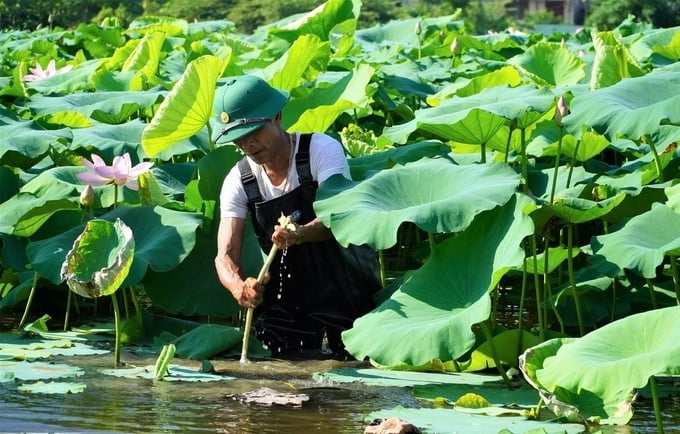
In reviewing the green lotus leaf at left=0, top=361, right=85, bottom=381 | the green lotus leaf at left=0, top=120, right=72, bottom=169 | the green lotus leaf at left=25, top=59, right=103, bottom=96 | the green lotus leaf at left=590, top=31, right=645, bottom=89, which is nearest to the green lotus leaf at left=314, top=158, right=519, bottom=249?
the green lotus leaf at left=0, top=361, right=85, bottom=381

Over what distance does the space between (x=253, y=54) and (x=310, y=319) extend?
4.97 metres

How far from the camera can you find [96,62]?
28.9 ft

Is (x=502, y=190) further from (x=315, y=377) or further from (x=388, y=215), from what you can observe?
(x=315, y=377)

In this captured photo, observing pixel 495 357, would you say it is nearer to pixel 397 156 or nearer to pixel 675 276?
pixel 675 276

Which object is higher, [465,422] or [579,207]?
[579,207]

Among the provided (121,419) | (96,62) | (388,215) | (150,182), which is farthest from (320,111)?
(96,62)

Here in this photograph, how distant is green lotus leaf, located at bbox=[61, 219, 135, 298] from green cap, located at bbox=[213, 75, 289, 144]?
0.45 meters

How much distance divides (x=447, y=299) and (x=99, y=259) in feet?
3.71

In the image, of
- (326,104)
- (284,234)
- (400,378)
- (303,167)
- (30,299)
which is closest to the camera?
(400,378)

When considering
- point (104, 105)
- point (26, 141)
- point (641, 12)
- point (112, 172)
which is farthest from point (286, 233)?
point (641, 12)

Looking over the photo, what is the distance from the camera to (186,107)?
457cm

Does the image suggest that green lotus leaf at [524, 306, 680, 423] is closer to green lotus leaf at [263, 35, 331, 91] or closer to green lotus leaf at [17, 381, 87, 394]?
green lotus leaf at [17, 381, 87, 394]

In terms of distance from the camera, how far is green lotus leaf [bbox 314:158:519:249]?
3787mm

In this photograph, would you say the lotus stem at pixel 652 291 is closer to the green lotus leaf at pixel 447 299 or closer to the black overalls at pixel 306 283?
the green lotus leaf at pixel 447 299
